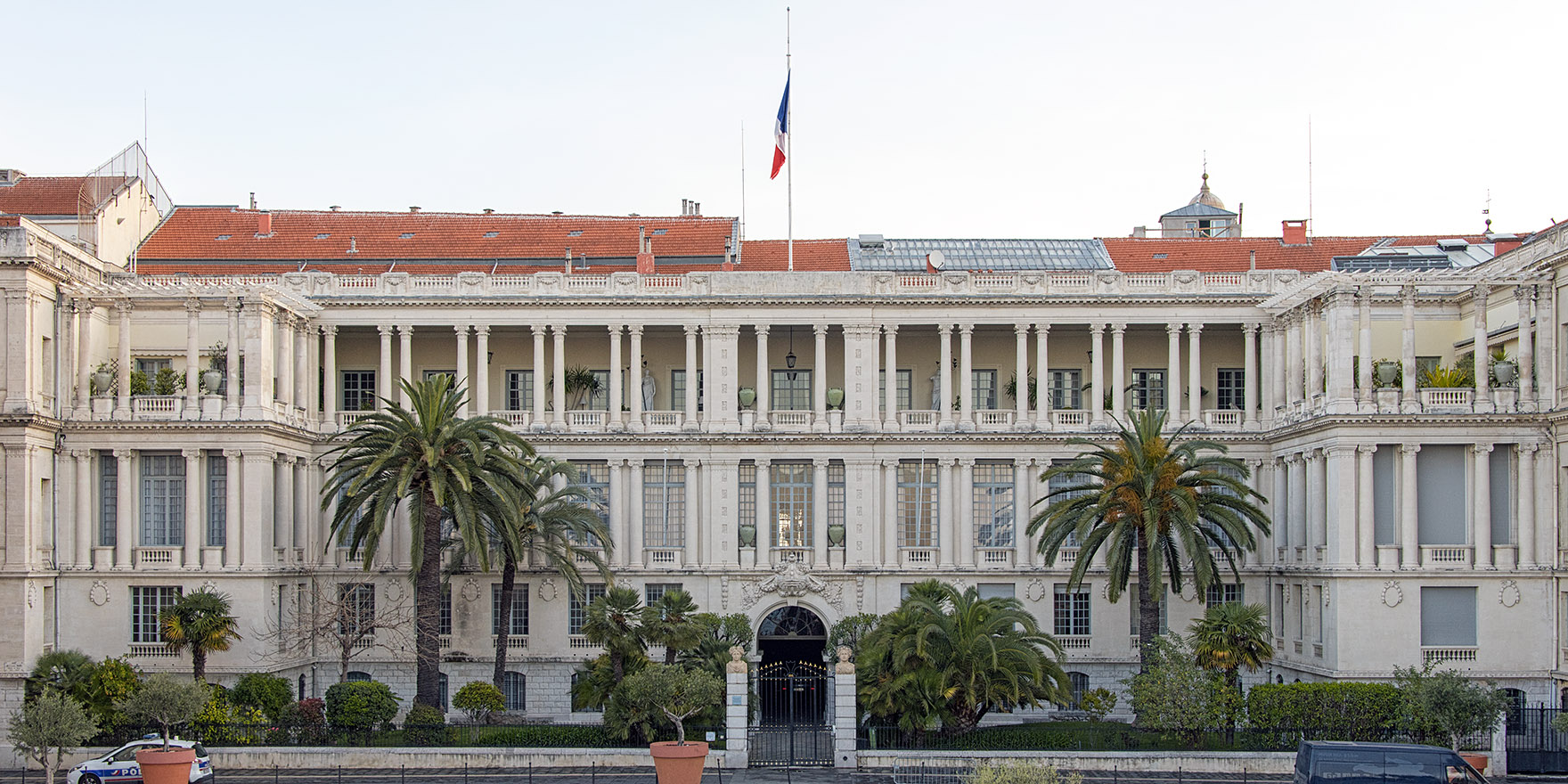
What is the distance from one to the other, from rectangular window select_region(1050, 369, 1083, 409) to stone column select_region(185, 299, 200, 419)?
3065cm

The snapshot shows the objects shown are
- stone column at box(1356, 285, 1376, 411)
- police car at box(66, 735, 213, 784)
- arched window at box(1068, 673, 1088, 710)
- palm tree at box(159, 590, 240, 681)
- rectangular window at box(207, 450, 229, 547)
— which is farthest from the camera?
arched window at box(1068, 673, 1088, 710)

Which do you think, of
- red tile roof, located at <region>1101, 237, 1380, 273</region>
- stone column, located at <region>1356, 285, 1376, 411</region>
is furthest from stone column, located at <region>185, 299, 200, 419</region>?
stone column, located at <region>1356, 285, 1376, 411</region>

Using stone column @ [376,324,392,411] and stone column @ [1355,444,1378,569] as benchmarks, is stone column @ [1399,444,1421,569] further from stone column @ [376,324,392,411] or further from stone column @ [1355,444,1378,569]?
stone column @ [376,324,392,411]

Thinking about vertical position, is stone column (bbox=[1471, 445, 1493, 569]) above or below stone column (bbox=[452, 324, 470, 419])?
below

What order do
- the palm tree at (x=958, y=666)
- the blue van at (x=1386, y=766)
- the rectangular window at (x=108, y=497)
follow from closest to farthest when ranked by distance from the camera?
the blue van at (x=1386, y=766) → the palm tree at (x=958, y=666) → the rectangular window at (x=108, y=497)

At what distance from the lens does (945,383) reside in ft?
208

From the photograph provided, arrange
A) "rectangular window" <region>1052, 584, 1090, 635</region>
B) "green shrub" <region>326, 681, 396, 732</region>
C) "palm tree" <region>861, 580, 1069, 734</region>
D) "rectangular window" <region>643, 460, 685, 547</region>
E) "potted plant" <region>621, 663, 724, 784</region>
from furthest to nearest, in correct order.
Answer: "rectangular window" <region>643, 460, 685, 547</region> < "rectangular window" <region>1052, 584, 1090, 635</region> < "green shrub" <region>326, 681, 396, 732</region> < "palm tree" <region>861, 580, 1069, 734</region> < "potted plant" <region>621, 663, 724, 784</region>

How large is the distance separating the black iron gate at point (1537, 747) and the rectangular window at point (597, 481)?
30.7 m

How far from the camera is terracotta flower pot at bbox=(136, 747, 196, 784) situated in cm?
4203

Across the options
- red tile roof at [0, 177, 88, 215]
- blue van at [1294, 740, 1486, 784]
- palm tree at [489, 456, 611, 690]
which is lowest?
blue van at [1294, 740, 1486, 784]

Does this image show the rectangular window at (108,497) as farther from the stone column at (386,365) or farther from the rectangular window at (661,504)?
the rectangular window at (661,504)

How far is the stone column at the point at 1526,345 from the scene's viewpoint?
54.9 m

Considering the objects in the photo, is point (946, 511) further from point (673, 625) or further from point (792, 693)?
point (673, 625)

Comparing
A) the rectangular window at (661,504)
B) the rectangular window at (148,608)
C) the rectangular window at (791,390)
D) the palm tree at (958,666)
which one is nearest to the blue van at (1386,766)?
the palm tree at (958,666)
